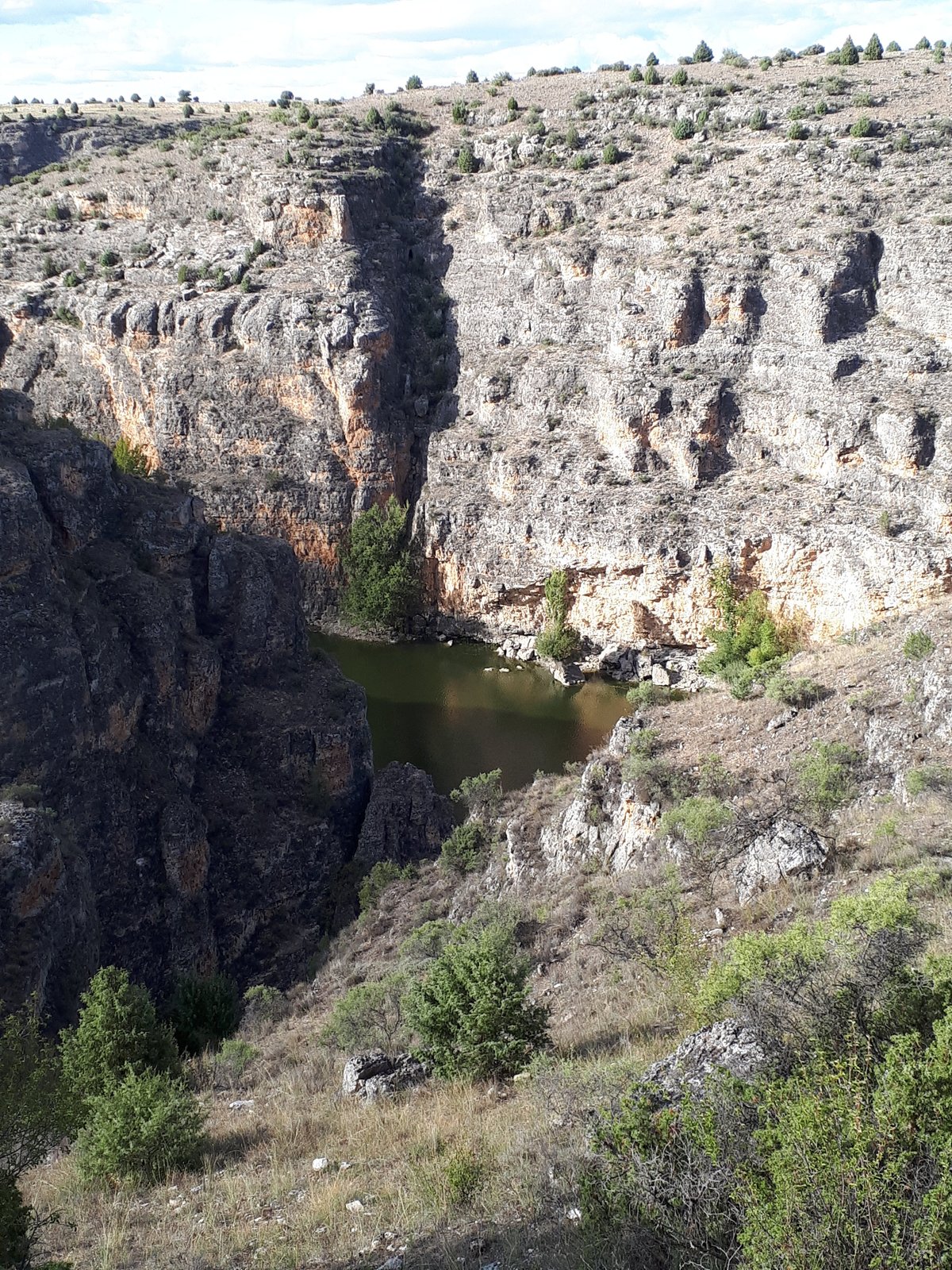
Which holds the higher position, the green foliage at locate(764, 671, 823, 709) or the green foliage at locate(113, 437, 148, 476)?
the green foliage at locate(113, 437, 148, 476)

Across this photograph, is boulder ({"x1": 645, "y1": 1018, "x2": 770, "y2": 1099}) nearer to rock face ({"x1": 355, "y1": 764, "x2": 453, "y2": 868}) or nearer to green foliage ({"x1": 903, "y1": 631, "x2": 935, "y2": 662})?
green foliage ({"x1": 903, "y1": 631, "x2": 935, "y2": 662})

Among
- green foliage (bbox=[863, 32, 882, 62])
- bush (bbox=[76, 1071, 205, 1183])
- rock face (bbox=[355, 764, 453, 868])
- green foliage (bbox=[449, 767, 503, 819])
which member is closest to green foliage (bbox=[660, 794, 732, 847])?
green foliage (bbox=[449, 767, 503, 819])

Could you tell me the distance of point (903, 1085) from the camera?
6.42 meters

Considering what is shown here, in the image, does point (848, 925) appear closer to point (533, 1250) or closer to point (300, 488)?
point (533, 1250)

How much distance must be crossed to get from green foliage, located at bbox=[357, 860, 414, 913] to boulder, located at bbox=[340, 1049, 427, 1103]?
1078 cm

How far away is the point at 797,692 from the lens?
22.0m

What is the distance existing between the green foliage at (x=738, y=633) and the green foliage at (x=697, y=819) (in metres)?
17.1

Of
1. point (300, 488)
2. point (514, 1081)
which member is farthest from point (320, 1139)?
point (300, 488)

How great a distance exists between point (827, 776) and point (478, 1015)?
28.2 feet

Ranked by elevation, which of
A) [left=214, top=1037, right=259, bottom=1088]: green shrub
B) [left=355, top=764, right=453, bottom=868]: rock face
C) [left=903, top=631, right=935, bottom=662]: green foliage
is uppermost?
[left=903, top=631, right=935, bottom=662]: green foliage

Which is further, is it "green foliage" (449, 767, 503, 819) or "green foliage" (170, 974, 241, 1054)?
"green foliage" (449, 767, 503, 819)

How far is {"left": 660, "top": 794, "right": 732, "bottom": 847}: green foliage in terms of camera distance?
57.3ft

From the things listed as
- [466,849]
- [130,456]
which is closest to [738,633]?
[466,849]

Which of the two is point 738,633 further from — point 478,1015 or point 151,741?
point 478,1015
